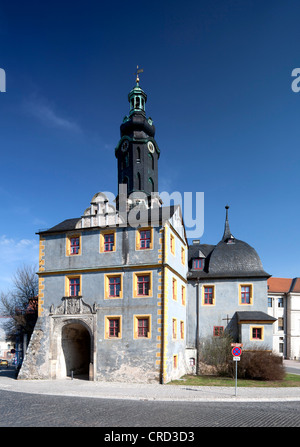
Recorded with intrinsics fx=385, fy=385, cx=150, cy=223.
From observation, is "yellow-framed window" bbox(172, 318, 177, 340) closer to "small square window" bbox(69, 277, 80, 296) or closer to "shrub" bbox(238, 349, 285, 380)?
"shrub" bbox(238, 349, 285, 380)

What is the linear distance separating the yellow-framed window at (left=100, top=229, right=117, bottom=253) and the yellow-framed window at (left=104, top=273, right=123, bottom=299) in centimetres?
167

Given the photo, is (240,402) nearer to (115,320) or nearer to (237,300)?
(115,320)

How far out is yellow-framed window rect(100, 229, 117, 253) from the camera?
25.1 metres

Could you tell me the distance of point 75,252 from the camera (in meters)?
26.1

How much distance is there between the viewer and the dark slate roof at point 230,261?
103 ft

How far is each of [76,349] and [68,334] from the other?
5.76 feet

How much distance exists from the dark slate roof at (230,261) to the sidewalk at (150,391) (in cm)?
1141

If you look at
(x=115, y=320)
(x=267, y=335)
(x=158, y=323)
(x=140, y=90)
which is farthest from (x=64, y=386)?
(x=140, y=90)

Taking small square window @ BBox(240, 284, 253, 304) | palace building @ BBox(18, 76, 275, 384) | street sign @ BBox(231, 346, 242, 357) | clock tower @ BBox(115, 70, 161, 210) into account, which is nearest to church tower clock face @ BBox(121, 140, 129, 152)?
clock tower @ BBox(115, 70, 161, 210)

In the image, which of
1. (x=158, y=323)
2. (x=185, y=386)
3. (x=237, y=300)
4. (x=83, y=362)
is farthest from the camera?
(x=237, y=300)

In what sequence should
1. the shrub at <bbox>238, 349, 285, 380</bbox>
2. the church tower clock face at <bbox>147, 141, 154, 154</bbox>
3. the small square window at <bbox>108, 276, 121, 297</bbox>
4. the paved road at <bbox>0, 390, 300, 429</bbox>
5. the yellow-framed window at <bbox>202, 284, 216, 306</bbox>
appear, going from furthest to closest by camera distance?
1. the church tower clock face at <bbox>147, 141, 154, 154</bbox>
2. the yellow-framed window at <bbox>202, 284, 216, 306</bbox>
3. the small square window at <bbox>108, 276, 121, 297</bbox>
4. the shrub at <bbox>238, 349, 285, 380</bbox>
5. the paved road at <bbox>0, 390, 300, 429</bbox>

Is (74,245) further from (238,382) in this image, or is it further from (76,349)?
(238,382)

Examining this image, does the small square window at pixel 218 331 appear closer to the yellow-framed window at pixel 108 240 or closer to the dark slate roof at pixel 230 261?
the dark slate roof at pixel 230 261
